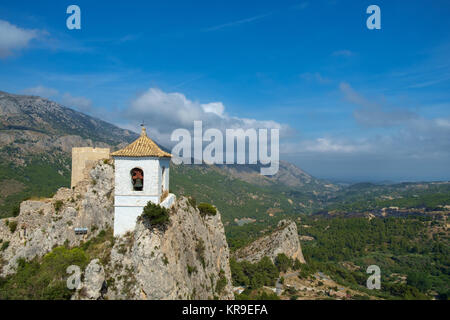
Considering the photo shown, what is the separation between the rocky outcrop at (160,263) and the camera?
61.9ft

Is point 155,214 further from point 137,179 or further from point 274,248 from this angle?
point 274,248

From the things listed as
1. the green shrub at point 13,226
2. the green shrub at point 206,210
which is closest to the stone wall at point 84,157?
the green shrub at point 13,226

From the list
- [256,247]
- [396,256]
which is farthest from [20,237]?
[396,256]

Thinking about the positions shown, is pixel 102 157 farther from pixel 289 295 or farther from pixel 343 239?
pixel 343 239

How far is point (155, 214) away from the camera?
20.2 metres

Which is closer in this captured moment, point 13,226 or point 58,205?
point 58,205

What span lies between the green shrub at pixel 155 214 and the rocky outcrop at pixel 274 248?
204ft

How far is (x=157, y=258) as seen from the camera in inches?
758

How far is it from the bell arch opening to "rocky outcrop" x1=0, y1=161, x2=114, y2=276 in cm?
563

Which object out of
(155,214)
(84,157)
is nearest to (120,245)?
(155,214)

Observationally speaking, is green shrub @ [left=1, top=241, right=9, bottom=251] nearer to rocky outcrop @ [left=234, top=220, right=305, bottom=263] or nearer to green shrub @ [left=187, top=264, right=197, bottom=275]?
green shrub @ [left=187, top=264, right=197, bottom=275]

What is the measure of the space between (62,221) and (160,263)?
13.6 m

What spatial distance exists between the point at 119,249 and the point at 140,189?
4.58 meters

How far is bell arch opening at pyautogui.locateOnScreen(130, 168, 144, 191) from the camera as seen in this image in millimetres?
22016
